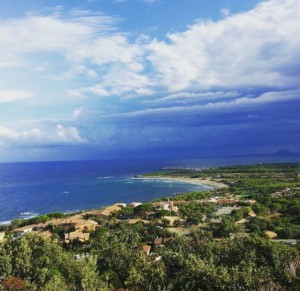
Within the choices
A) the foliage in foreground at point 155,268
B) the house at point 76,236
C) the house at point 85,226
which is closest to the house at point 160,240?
the house at point 76,236

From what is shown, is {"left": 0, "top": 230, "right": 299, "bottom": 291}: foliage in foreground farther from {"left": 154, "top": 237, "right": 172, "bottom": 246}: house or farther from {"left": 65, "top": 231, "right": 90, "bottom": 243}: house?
{"left": 65, "top": 231, "right": 90, "bottom": 243}: house

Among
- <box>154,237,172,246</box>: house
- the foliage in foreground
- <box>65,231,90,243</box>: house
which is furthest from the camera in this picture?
<box>65,231,90,243</box>: house

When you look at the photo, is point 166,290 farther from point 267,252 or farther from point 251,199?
point 251,199

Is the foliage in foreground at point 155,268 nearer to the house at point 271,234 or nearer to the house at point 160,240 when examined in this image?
the house at point 160,240

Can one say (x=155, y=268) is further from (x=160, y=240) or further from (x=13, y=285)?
(x=160, y=240)

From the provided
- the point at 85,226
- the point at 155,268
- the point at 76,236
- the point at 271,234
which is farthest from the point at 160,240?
the point at 155,268

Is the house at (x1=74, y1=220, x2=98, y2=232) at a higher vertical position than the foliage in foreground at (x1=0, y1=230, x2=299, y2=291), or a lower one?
lower

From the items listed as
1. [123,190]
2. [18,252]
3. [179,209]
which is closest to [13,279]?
[18,252]

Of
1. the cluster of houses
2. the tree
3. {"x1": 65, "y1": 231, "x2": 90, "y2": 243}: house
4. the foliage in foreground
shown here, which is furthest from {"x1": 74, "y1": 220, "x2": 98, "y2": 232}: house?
the tree
